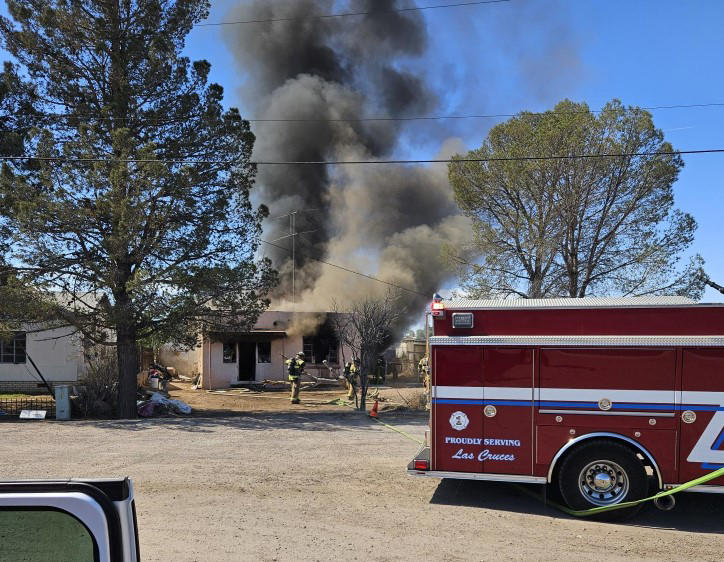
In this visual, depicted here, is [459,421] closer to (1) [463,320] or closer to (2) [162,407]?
(1) [463,320]

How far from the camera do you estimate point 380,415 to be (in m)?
14.5

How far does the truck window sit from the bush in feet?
46.3

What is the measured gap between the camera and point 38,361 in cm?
2148

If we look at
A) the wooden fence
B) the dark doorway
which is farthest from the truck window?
the dark doorway

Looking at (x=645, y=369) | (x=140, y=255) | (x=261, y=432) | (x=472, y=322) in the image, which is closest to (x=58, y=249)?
(x=140, y=255)

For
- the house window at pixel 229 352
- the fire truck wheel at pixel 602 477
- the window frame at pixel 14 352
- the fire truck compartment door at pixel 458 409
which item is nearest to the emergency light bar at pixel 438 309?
the fire truck compartment door at pixel 458 409

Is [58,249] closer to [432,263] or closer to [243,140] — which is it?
[243,140]

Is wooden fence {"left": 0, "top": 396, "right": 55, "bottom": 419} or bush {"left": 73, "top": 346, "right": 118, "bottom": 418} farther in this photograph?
bush {"left": 73, "top": 346, "right": 118, "bottom": 418}

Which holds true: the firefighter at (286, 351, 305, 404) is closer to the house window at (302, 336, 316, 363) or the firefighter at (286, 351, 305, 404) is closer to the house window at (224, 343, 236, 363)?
the house window at (224, 343, 236, 363)

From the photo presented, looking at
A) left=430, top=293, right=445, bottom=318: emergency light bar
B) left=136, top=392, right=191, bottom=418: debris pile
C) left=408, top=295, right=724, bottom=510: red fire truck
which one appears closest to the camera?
left=408, top=295, right=724, bottom=510: red fire truck

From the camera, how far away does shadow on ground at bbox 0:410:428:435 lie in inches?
484

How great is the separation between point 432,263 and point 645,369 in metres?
23.2

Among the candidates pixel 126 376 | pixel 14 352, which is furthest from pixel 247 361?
pixel 126 376

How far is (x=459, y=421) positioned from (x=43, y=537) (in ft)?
16.8
